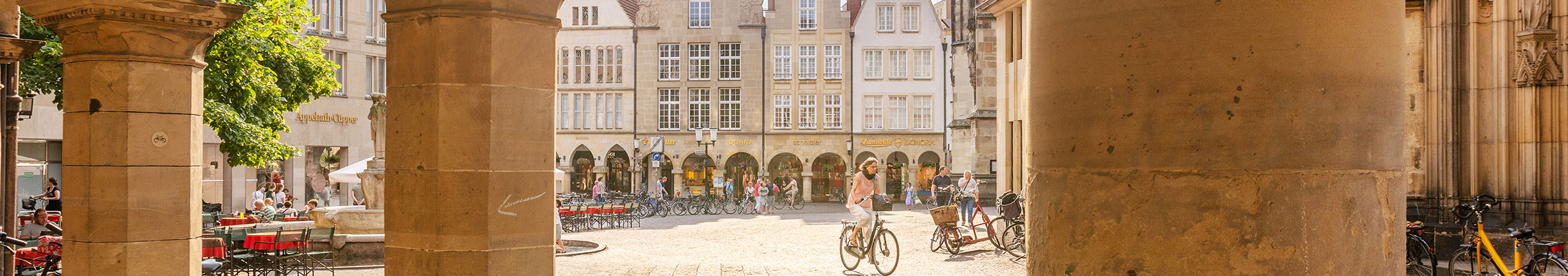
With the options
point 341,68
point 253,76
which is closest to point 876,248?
point 253,76

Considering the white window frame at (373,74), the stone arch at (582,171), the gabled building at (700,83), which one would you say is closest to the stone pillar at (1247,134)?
the white window frame at (373,74)

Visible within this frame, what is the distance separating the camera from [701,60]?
47562mm

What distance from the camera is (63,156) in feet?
23.8

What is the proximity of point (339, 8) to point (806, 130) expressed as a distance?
1839 centimetres

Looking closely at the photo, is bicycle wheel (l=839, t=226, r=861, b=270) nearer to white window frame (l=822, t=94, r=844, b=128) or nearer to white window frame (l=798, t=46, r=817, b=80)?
white window frame (l=822, t=94, r=844, b=128)

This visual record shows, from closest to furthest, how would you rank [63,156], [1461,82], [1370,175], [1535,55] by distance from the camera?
[1370,175]
[63,156]
[1535,55]
[1461,82]

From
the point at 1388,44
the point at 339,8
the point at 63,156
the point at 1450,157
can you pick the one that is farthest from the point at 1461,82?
the point at 339,8

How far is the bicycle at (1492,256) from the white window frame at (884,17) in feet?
119

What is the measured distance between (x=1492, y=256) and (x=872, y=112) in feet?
126

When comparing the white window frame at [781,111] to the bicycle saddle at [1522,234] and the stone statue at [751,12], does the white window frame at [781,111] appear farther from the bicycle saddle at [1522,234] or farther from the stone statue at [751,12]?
the bicycle saddle at [1522,234]

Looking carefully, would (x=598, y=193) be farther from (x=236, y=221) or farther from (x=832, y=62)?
(x=236, y=221)

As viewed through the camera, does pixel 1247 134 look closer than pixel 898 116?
Yes

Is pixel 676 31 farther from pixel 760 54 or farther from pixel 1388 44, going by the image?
pixel 1388 44

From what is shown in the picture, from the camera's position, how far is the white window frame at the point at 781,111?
155 ft
